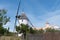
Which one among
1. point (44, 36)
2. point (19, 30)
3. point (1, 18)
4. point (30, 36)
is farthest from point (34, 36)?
point (1, 18)

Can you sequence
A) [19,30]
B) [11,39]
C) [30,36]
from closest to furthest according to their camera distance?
[30,36] < [11,39] < [19,30]

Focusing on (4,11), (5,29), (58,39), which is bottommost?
(58,39)

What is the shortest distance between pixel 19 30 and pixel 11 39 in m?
16.3

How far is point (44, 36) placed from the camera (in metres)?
17.1

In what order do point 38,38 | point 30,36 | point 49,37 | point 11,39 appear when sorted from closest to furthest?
point 49,37
point 38,38
point 30,36
point 11,39

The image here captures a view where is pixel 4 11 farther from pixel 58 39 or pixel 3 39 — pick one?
pixel 58 39

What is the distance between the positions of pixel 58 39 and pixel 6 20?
29237 millimetres

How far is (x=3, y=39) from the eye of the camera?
1027 inches

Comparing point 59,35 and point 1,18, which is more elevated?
point 1,18

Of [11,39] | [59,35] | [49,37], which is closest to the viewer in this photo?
[59,35]

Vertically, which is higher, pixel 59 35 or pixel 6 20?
pixel 6 20

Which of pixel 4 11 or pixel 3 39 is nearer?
pixel 3 39

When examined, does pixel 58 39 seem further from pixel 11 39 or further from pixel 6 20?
pixel 6 20

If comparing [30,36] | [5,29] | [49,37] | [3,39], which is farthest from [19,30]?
[49,37]
